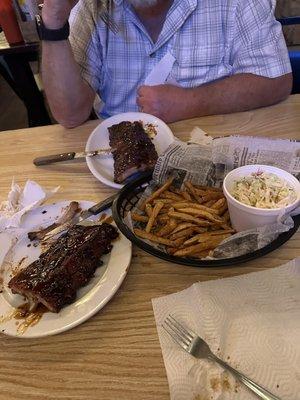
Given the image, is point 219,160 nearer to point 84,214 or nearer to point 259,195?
point 259,195

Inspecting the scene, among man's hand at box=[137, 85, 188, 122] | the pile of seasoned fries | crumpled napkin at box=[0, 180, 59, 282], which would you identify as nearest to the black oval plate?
the pile of seasoned fries

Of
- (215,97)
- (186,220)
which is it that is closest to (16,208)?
(186,220)

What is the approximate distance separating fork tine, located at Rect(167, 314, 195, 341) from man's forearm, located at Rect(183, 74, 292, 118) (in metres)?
0.85

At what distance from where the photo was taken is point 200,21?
138 cm

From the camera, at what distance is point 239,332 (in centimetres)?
70

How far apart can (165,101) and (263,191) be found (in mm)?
641

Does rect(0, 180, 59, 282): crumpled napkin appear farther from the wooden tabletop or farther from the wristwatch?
the wristwatch

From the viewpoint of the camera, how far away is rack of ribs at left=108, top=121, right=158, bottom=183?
3.58 ft

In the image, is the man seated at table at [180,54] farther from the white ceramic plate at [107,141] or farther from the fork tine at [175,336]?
the fork tine at [175,336]

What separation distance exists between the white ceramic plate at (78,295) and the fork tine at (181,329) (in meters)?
0.14

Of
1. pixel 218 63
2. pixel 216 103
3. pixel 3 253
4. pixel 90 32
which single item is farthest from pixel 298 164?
pixel 90 32


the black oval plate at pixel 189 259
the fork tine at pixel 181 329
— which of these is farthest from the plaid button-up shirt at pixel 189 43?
the fork tine at pixel 181 329

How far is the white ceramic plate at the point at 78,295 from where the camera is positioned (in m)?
0.74

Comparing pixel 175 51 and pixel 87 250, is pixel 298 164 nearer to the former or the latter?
pixel 87 250
